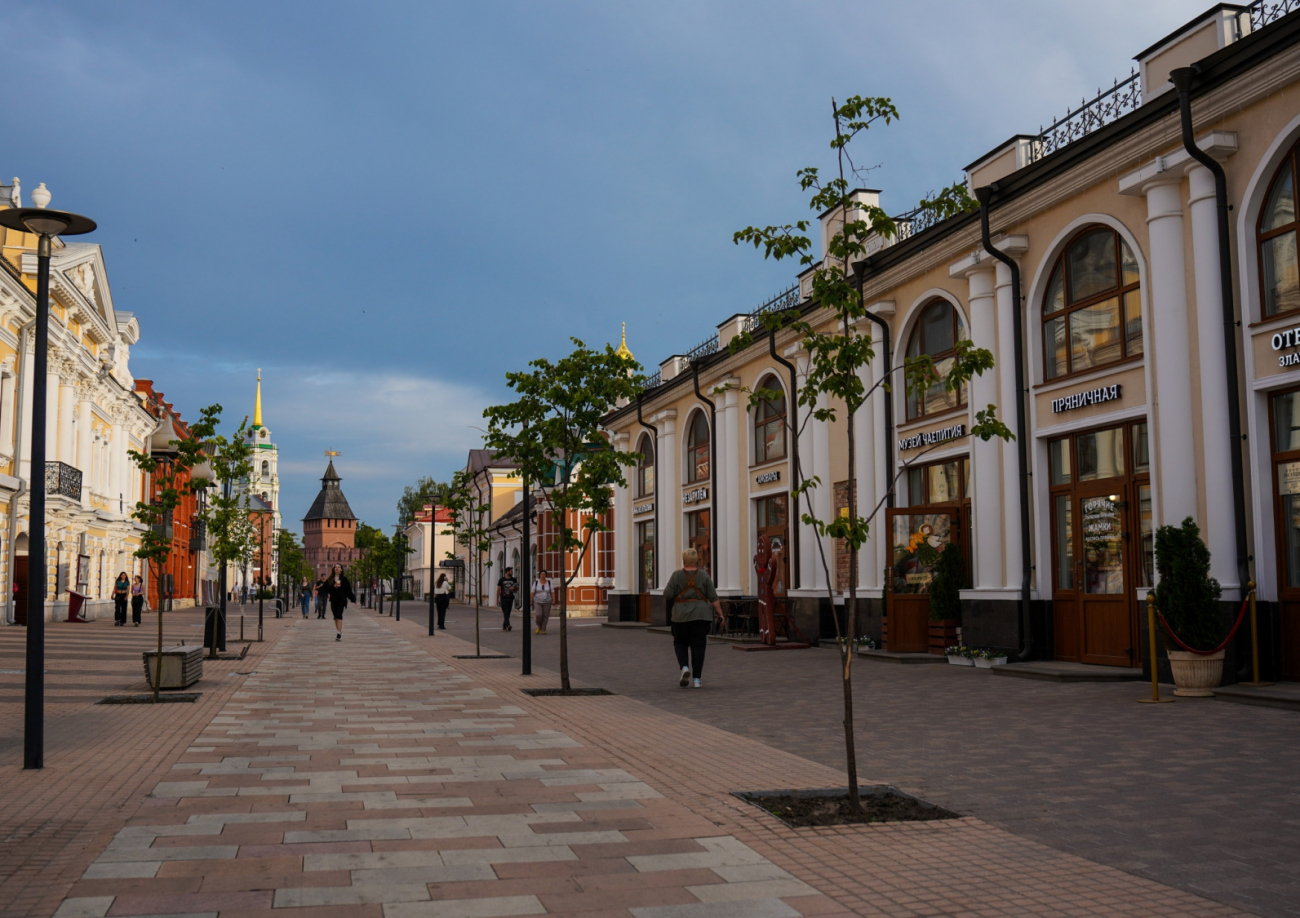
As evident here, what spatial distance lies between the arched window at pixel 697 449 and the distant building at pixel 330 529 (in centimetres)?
16120

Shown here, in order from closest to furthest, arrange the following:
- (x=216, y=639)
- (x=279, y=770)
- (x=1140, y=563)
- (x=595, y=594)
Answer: (x=279, y=770), (x=1140, y=563), (x=216, y=639), (x=595, y=594)

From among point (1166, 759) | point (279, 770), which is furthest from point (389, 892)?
point (1166, 759)

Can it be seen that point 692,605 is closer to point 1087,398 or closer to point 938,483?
point 1087,398

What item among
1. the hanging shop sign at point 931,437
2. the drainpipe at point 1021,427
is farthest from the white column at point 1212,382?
the hanging shop sign at point 931,437

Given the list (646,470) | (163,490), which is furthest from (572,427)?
(646,470)

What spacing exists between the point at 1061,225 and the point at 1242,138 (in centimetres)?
322

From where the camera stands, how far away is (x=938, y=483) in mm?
19562

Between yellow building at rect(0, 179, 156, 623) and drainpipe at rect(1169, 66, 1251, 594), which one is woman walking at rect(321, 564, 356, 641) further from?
drainpipe at rect(1169, 66, 1251, 594)

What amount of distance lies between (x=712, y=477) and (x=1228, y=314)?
16.8 meters

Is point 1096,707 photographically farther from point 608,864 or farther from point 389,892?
point 389,892

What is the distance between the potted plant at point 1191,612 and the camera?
39.5ft

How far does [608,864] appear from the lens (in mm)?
5387

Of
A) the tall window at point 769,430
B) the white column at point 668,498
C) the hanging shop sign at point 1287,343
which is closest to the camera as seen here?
the hanging shop sign at point 1287,343

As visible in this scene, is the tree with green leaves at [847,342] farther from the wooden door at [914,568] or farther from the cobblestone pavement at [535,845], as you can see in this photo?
the wooden door at [914,568]
